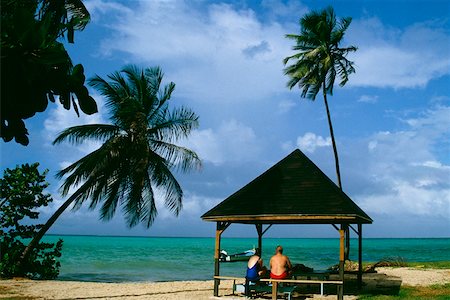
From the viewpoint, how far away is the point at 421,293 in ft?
49.0

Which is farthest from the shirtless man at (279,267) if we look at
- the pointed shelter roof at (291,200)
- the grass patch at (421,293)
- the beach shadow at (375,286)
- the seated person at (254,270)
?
the beach shadow at (375,286)

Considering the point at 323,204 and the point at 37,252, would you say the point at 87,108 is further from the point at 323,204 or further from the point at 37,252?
the point at 37,252

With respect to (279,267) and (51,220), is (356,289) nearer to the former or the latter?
(279,267)

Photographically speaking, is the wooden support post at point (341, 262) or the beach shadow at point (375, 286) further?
the beach shadow at point (375, 286)

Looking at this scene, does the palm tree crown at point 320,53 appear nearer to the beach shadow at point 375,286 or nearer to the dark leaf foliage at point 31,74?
the beach shadow at point 375,286

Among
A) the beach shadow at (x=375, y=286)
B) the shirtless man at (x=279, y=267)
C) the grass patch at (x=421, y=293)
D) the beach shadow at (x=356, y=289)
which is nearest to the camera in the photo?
the shirtless man at (x=279, y=267)

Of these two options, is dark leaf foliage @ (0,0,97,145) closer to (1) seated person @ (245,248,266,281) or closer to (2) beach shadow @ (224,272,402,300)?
(1) seated person @ (245,248,266,281)

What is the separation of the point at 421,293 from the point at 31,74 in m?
13.9

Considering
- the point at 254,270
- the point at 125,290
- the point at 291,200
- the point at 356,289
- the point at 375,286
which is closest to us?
the point at 254,270

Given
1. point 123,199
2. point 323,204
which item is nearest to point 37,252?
point 123,199

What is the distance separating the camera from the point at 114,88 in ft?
68.2

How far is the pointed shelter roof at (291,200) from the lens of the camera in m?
13.3

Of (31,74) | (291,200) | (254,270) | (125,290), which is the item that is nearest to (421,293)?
(291,200)

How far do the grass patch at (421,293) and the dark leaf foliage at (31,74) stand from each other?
10.9 m
